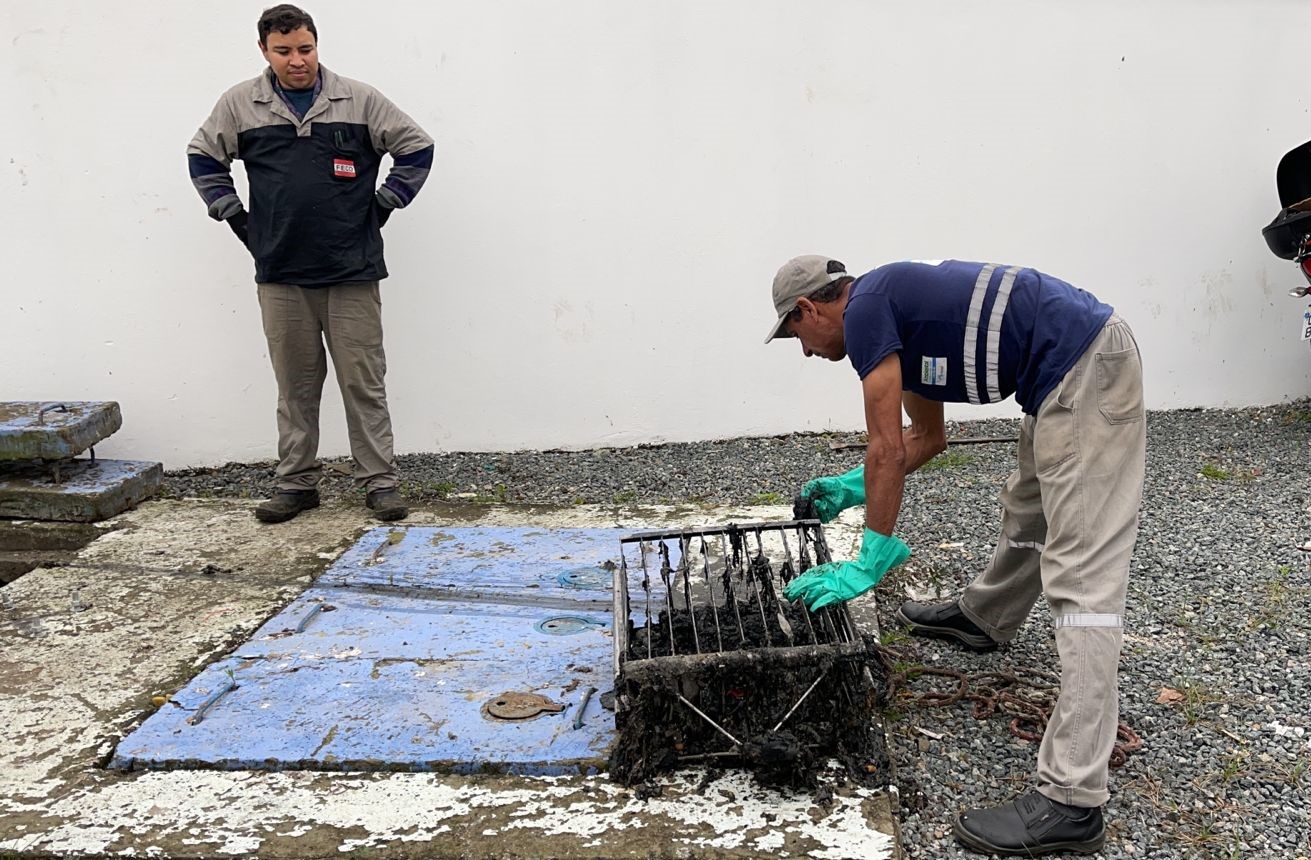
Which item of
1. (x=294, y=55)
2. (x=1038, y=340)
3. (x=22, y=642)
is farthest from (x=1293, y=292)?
(x=22, y=642)

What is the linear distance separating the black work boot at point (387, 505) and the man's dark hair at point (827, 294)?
8.91 feet

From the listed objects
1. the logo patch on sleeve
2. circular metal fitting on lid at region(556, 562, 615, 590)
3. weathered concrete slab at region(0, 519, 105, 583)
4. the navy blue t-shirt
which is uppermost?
the navy blue t-shirt

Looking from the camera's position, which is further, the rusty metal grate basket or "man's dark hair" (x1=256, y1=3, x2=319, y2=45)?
"man's dark hair" (x1=256, y1=3, x2=319, y2=45)

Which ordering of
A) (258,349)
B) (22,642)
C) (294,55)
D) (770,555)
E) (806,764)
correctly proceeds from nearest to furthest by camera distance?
1. (806,764)
2. (22,642)
3. (770,555)
4. (294,55)
5. (258,349)

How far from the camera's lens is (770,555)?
4.43m

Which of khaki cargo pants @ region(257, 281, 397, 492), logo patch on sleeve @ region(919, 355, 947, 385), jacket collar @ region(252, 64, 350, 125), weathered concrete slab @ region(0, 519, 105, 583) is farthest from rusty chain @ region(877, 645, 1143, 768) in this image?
weathered concrete slab @ region(0, 519, 105, 583)

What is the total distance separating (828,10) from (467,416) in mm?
3048

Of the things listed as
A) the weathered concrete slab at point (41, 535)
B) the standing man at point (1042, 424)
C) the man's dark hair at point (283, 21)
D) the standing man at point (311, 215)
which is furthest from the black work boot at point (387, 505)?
the standing man at point (1042, 424)

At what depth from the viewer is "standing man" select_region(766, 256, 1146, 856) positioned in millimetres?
2684

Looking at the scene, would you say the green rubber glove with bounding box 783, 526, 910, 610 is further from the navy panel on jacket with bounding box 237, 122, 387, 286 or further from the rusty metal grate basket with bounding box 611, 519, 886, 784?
the navy panel on jacket with bounding box 237, 122, 387, 286

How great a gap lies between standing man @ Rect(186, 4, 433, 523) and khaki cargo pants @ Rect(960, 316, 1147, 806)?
3.27 m

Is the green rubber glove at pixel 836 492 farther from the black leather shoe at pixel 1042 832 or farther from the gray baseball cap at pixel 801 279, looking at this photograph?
the black leather shoe at pixel 1042 832

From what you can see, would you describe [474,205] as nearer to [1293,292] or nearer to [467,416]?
[467,416]

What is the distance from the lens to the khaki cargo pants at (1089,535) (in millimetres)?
2676
